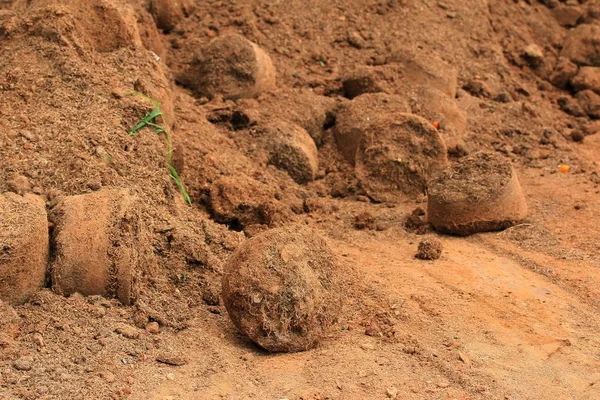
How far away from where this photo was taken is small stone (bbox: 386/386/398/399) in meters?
3.99

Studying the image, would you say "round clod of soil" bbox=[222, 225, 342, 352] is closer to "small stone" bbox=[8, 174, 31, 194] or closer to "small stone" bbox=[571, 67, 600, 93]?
"small stone" bbox=[8, 174, 31, 194]

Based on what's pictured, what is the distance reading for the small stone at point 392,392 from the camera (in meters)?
3.99

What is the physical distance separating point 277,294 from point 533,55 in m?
5.50

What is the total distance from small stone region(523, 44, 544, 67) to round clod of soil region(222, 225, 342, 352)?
521 cm

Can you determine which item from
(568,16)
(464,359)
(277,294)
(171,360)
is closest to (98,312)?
(171,360)

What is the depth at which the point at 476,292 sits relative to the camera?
5.12 m

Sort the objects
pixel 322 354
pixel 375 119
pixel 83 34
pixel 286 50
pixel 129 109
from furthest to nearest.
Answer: pixel 286 50, pixel 375 119, pixel 83 34, pixel 129 109, pixel 322 354

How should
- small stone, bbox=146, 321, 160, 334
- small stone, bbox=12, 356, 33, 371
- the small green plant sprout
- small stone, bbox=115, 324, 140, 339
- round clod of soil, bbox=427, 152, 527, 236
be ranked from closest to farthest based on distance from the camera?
small stone, bbox=12, 356, 33, 371 < small stone, bbox=115, 324, 140, 339 < small stone, bbox=146, 321, 160, 334 < the small green plant sprout < round clod of soil, bbox=427, 152, 527, 236

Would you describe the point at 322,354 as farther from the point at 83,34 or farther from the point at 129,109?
the point at 83,34

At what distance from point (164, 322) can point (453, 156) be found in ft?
11.1

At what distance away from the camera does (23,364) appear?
3.87 m

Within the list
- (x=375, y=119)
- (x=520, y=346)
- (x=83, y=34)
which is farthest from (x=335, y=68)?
(x=520, y=346)

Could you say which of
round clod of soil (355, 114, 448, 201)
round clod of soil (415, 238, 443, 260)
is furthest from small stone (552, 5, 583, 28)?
round clod of soil (415, 238, 443, 260)

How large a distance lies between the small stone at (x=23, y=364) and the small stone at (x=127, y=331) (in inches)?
17.6
